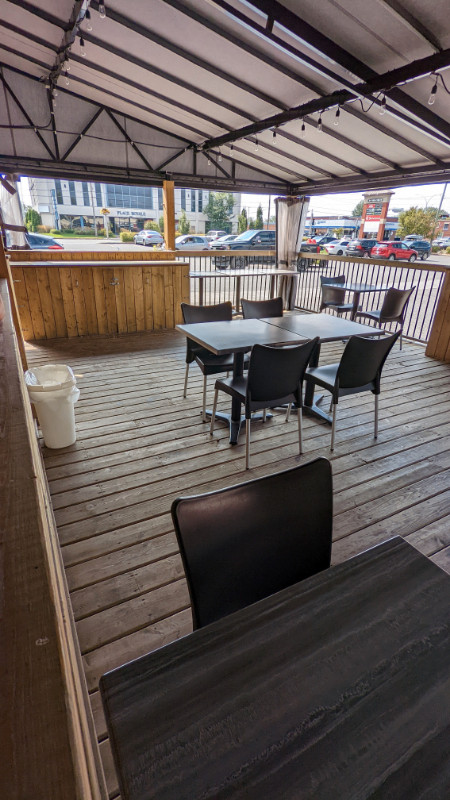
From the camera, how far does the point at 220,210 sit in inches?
887

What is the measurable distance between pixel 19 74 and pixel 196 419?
656 centimetres

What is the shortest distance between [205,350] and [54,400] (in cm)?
135

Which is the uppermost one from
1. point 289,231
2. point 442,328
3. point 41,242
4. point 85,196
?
point 85,196

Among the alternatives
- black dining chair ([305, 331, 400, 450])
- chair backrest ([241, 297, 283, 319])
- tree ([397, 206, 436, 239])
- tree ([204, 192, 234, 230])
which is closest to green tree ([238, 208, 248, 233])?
tree ([204, 192, 234, 230])

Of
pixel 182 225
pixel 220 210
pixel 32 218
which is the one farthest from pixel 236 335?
pixel 220 210

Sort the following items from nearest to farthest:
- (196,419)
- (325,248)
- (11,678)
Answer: (11,678), (196,419), (325,248)

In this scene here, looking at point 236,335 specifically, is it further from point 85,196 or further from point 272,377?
point 85,196

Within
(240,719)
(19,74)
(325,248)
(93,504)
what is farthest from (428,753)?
(325,248)

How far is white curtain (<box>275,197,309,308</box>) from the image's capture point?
305 inches

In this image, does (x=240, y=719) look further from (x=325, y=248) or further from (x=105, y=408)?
(x=325, y=248)

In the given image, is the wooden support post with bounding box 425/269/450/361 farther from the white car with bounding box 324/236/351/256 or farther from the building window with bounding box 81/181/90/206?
the building window with bounding box 81/181/90/206

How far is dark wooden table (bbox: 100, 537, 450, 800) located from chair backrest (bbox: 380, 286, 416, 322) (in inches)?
181

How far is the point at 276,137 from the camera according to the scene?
19.8 ft

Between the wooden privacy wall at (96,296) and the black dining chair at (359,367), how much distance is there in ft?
11.4
